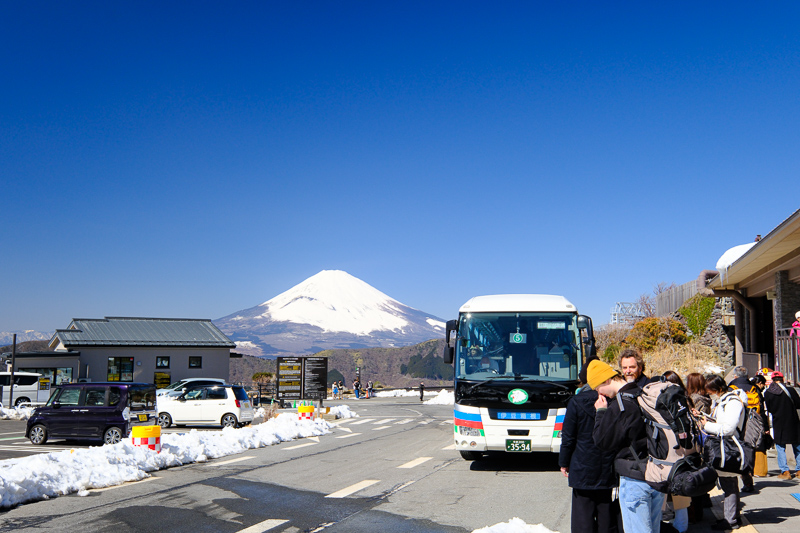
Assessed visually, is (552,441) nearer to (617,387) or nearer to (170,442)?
(617,387)

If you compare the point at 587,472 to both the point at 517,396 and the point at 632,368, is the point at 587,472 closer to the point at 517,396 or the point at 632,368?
the point at 632,368

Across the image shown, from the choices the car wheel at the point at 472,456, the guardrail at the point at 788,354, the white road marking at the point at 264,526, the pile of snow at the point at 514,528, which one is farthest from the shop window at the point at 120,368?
the pile of snow at the point at 514,528

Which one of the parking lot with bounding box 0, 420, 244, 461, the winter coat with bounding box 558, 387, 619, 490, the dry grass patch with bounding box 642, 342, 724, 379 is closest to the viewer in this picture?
the winter coat with bounding box 558, 387, 619, 490

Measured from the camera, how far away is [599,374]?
5039mm

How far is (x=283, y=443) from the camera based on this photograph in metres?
16.6

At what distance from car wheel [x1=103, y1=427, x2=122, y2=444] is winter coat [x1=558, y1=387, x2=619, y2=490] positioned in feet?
42.9

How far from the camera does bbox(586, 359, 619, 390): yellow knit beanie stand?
16.4 feet

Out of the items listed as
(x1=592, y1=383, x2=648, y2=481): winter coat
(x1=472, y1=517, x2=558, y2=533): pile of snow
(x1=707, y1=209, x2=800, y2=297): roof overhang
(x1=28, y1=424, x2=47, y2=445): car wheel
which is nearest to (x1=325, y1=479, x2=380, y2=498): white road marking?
(x1=472, y1=517, x2=558, y2=533): pile of snow

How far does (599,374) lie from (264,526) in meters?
4.24

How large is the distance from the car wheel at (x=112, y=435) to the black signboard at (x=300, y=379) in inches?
475

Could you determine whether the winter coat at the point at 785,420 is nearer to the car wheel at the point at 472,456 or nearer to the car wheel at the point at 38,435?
the car wheel at the point at 472,456

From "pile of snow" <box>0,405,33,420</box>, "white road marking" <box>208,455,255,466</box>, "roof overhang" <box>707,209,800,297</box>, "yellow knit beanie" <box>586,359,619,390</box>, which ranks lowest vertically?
"pile of snow" <box>0,405,33,420</box>

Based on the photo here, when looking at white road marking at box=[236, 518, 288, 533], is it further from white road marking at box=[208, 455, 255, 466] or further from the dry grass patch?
the dry grass patch

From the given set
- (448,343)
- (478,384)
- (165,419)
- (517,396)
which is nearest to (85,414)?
(165,419)
